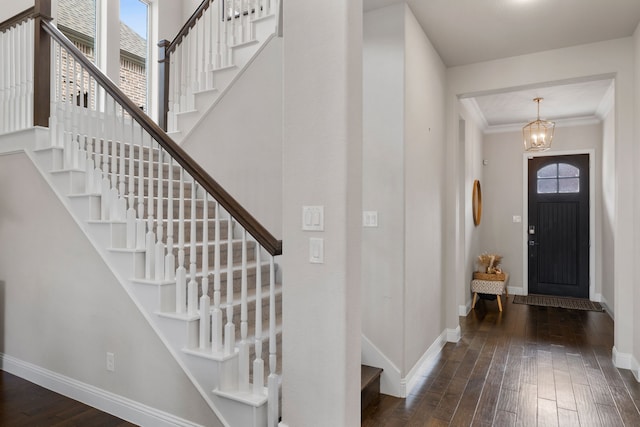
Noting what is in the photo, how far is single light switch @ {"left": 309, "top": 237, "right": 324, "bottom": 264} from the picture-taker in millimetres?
1759

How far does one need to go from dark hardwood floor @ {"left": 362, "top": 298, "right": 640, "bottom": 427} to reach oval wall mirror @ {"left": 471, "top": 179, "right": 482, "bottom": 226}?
188 centimetres

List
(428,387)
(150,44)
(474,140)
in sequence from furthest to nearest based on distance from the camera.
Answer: (474,140) → (150,44) → (428,387)

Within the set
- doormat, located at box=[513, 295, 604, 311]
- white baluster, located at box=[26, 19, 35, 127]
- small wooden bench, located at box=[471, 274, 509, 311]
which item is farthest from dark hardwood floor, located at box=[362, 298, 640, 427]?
white baluster, located at box=[26, 19, 35, 127]

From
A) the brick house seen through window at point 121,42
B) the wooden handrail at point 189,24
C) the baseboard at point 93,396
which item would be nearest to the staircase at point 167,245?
the baseboard at point 93,396

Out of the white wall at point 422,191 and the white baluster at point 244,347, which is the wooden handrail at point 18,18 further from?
the white wall at point 422,191

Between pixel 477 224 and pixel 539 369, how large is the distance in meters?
3.12

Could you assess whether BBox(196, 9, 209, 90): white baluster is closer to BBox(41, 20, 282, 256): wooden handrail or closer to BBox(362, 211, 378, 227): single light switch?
BBox(41, 20, 282, 256): wooden handrail

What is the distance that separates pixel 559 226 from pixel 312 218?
597 cm

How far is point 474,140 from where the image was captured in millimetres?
5938

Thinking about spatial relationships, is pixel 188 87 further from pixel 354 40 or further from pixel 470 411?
pixel 470 411

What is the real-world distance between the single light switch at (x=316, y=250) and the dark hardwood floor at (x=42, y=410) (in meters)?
1.69

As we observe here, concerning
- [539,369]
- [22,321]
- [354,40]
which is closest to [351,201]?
A: [354,40]

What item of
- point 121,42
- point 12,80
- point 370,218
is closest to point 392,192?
point 370,218

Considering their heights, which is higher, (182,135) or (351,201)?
(182,135)
